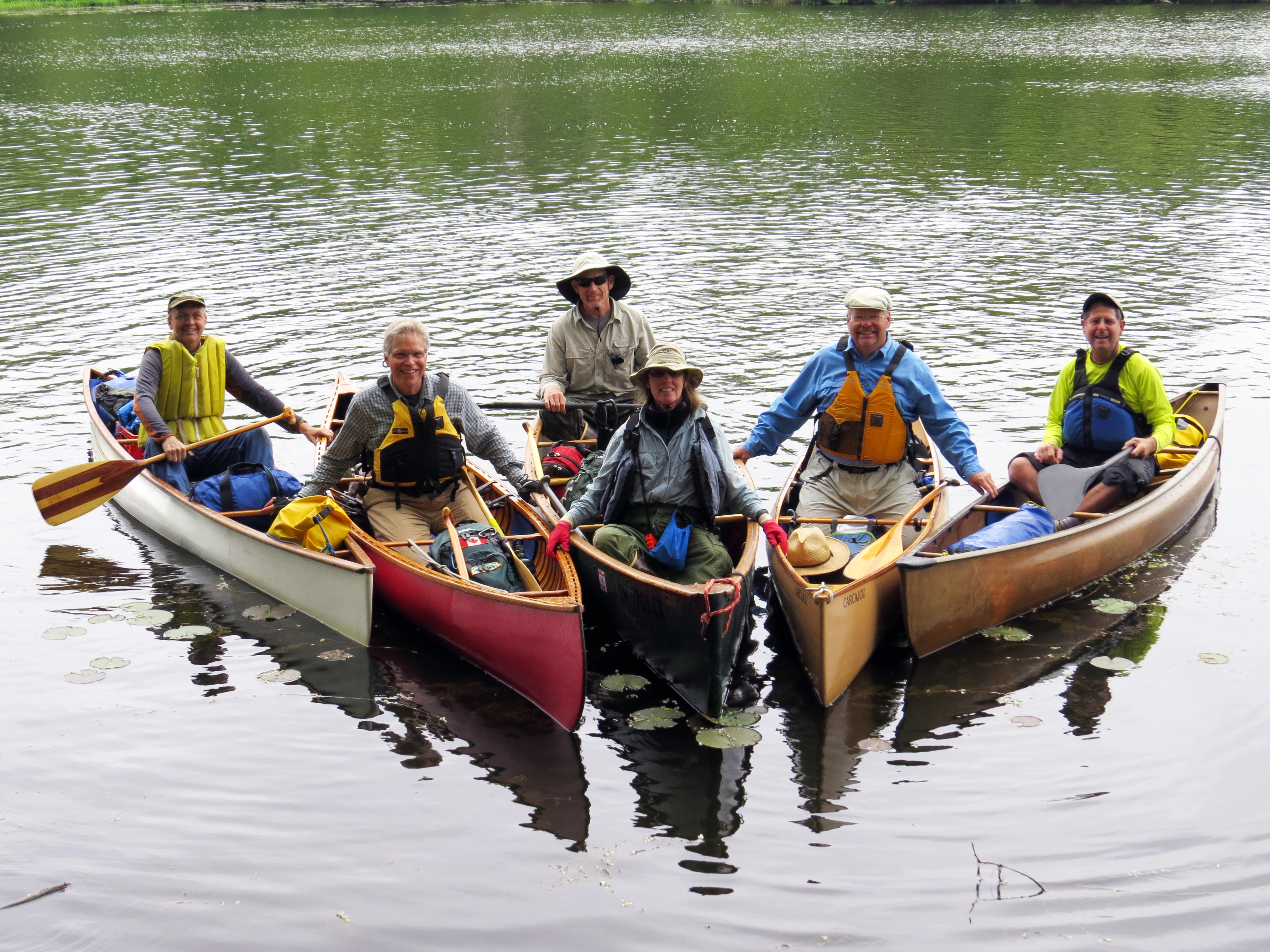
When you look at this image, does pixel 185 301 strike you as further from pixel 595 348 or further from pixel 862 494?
pixel 862 494

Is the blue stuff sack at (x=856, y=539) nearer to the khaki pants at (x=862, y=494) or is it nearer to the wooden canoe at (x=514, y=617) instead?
the khaki pants at (x=862, y=494)

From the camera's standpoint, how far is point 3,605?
771 cm

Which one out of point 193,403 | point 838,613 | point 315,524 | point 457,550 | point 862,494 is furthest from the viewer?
point 193,403

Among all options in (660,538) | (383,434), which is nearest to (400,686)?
(383,434)

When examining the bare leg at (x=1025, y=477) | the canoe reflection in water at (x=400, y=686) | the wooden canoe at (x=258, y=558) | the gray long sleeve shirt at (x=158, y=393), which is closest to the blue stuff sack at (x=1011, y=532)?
the bare leg at (x=1025, y=477)

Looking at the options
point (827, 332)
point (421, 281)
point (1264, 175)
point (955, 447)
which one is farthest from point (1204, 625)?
point (1264, 175)

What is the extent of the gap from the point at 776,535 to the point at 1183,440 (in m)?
3.96

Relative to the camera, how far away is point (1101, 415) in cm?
789

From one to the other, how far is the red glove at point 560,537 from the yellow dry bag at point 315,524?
1.33m

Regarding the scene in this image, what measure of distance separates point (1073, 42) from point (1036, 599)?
3705 centimetres

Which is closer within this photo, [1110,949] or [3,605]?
[1110,949]

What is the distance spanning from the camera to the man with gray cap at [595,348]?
8414 mm

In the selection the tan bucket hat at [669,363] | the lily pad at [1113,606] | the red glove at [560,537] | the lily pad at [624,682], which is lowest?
the lily pad at [624,682]

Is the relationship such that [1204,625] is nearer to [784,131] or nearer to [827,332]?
[827,332]
